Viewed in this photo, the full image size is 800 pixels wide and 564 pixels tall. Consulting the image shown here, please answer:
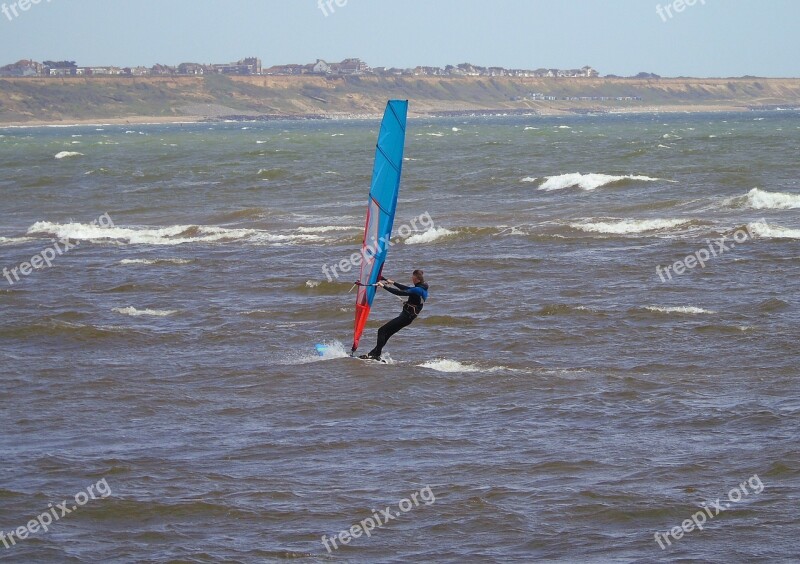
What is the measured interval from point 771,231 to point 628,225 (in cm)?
336

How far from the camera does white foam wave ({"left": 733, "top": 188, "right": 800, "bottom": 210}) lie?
27.2m

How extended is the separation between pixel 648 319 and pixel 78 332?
7740 millimetres

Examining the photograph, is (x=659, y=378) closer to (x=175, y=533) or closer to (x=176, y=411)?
(x=176, y=411)

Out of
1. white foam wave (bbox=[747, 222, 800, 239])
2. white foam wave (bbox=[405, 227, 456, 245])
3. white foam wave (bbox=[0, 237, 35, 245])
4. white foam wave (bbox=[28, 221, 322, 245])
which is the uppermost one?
white foam wave (bbox=[747, 222, 800, 239])

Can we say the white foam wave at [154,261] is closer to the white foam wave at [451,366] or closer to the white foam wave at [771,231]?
the white foam wave at [451,366]

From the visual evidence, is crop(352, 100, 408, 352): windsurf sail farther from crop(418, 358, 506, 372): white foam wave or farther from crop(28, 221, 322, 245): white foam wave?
crop(28, 221, 322, 245): white foam wave

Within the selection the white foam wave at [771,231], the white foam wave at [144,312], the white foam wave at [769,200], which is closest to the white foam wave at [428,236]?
the white foam wave at [771,231]

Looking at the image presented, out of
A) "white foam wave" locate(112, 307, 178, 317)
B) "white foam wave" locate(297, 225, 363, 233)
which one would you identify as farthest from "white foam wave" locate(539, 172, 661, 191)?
"white foam wave" locate(112, 307, 178, 317)

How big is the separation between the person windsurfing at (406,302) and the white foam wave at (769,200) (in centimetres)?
1635

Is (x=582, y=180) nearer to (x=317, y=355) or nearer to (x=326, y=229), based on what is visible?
(x=326, y=229)

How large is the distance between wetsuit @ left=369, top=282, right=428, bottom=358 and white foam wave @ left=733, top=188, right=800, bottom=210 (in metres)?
16.4

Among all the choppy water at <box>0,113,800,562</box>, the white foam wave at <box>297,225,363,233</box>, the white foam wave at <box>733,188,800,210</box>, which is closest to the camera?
the choppy water at <box>0,113,800,562</box>

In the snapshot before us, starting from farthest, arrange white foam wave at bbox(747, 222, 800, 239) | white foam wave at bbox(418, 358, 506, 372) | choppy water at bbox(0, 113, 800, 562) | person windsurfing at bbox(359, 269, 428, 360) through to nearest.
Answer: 1. white foam wave at bbox(747, 222, 800, 239)
2. white foam wave at bbox(418, 358, 506, 372)
3. person windsurfing at bbox(359, 269, 428, 360)
4. choppy water at bbox(0, 113, 800, 562)

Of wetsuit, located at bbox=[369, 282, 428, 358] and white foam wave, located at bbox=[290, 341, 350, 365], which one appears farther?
white foam wave, located at bbox=[290, 341, 350, 365]
